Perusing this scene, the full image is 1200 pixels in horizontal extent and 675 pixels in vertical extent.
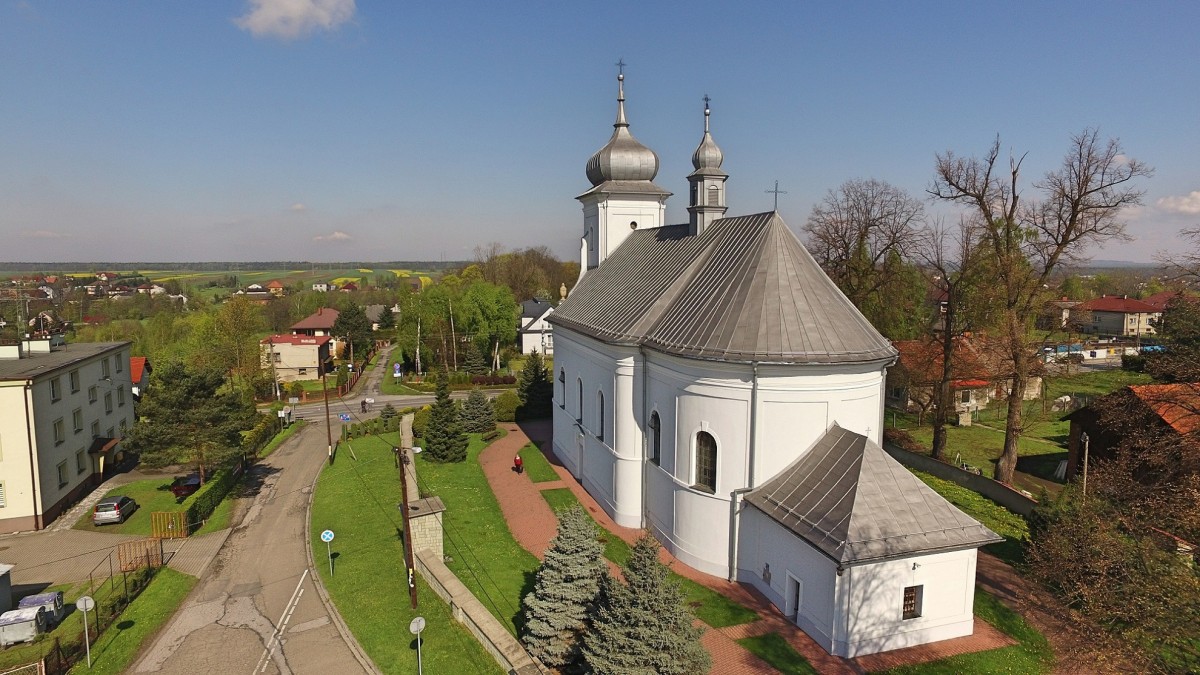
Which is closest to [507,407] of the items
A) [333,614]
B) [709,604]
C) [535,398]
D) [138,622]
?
[535,398]

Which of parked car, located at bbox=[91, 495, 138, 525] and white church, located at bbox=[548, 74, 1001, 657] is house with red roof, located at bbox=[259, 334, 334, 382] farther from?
white church, located at bbox=[548, 74, 1001, 657]

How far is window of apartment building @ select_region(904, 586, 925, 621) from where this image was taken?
15.6 meters

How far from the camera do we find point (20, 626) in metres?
17.2

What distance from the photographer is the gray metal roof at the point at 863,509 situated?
15141 millimetres

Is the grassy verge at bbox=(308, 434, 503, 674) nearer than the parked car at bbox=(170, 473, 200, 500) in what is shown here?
Yes

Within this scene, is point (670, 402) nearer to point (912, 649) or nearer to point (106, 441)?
point (912, 649)

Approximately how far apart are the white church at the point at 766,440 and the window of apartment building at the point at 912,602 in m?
0.05

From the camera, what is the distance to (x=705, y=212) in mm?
26172

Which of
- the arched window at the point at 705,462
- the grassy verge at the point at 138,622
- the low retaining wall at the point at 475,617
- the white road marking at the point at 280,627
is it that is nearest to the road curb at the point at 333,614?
the white road marking at the point at 280,627

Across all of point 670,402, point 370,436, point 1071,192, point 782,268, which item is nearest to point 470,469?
point 370,436

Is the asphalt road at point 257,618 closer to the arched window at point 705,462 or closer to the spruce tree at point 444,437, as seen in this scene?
the spruce tree at point 444,437

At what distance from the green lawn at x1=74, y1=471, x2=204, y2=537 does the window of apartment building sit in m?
24.9

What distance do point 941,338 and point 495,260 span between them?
84655 millimetres

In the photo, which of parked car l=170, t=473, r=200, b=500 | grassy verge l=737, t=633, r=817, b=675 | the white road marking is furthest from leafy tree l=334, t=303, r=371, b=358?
grassy verge l=737, t=633, r=817, b=675
